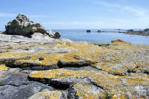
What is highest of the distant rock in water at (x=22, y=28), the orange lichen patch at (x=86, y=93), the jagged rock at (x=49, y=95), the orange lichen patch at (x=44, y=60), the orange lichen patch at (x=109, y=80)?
the distant rock in water at (x=22, y=28)

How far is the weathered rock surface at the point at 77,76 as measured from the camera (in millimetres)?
3289

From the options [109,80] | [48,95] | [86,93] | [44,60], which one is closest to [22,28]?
[44,60]

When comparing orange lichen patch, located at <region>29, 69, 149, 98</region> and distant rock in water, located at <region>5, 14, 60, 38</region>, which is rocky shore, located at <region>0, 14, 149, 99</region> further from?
distant rock in water, located at <region>5, 14, 60, 38</region>

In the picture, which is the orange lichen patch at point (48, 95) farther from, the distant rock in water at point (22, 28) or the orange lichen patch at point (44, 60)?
the distant rock in water at point (22, 28)

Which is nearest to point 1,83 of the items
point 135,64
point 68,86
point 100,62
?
point 68,86

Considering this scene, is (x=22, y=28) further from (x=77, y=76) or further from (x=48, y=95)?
(x=48, y=95)

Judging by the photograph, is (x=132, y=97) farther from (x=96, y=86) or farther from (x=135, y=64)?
(x=135, y=64)

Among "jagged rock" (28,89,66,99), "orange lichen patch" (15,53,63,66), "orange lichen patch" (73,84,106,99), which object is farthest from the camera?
"orange lichen patch" (15,53,63,66)

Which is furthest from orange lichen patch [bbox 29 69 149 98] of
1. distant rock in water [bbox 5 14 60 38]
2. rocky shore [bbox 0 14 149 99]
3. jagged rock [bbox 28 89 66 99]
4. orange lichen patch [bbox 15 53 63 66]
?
distant rock in water [bbox 5 14 60 38]

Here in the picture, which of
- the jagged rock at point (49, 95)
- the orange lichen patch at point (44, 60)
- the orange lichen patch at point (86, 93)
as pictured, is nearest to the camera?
the orange lichen patch at point (86, 93)

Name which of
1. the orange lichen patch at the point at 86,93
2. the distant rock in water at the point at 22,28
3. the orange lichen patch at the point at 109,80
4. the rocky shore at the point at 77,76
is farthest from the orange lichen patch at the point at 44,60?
the distant rock in water at the point at 22,28

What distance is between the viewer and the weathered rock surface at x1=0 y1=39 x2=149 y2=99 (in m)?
3.29

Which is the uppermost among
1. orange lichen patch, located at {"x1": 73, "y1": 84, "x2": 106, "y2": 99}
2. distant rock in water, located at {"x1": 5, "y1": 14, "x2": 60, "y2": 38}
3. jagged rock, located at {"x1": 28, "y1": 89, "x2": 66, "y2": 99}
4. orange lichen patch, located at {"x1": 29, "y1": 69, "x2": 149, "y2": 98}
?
distant rock in water, located at {"x1": 5, "y1": 14, "x2": 60, "y2": 38}

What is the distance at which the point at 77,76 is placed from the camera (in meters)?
3.99
